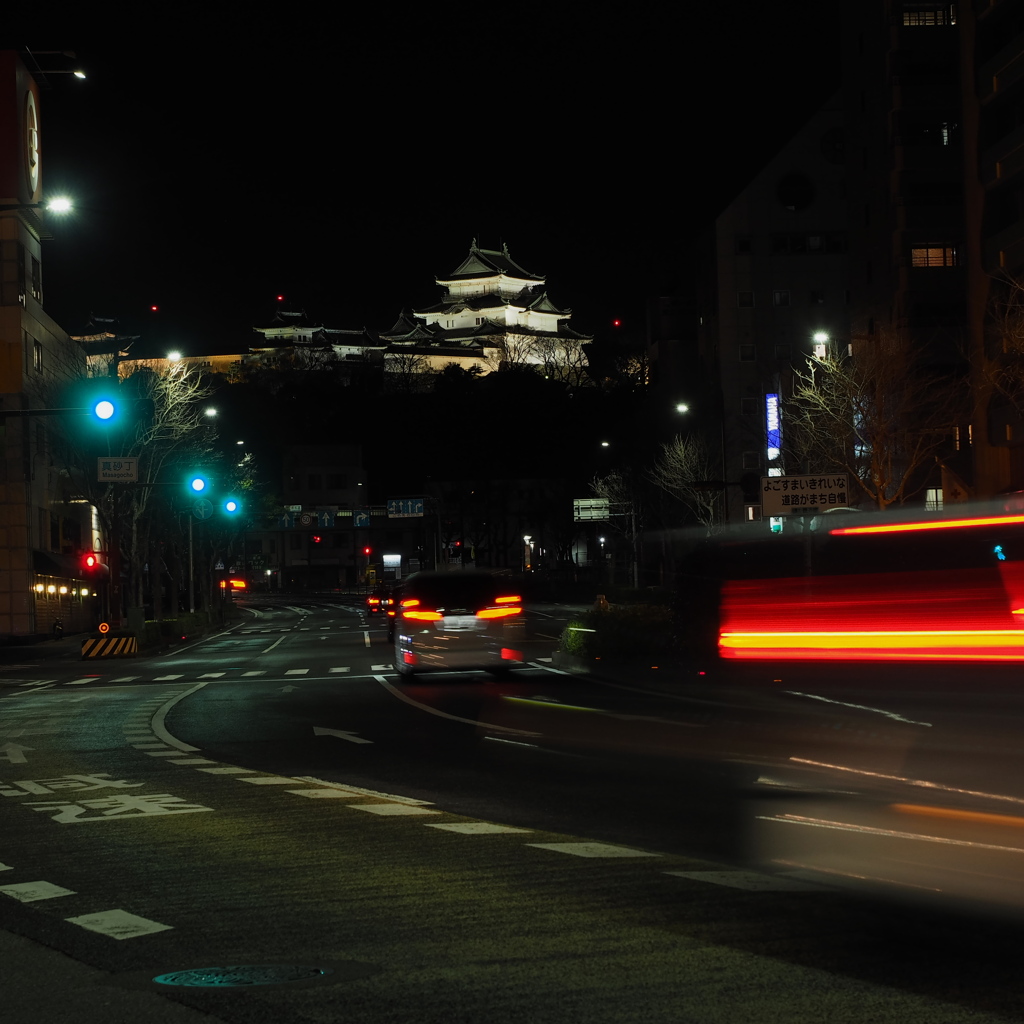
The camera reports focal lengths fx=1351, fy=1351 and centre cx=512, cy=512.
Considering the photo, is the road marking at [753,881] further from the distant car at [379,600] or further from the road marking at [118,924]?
the distant car at [379,600]

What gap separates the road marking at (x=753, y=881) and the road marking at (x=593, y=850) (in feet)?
2.02

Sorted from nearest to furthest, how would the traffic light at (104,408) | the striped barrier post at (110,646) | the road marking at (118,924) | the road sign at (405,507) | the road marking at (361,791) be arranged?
the road marking at (118,924) → the road marking at (361,791) → the traffic light at (104,408) → the striped barrier post at (110,646) → the road sign at (405,507)

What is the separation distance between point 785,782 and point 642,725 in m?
4.64

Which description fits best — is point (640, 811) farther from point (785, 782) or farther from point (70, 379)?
point (70, 379)

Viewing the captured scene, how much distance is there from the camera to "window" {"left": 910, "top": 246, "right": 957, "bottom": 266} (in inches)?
2212

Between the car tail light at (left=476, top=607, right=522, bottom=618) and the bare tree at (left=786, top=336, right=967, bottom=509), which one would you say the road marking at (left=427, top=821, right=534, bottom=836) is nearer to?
the car tail light at (left=476, top=607, right=522, bottom=618)

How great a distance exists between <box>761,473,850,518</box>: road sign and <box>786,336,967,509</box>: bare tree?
466 inches

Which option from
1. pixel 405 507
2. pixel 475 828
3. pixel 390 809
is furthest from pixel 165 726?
pixel 405 507

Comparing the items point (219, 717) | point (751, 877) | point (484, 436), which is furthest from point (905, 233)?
point (484, 436)

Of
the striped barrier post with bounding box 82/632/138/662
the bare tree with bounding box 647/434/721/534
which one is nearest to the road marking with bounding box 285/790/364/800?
the striped barrier post with bounding box 82/632/138/662

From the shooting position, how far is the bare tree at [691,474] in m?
68.3

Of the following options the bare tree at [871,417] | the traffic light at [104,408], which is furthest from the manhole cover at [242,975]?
the bare tree at [871,417]

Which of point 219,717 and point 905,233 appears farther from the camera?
point 905,233

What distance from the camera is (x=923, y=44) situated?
5616 centimetres
